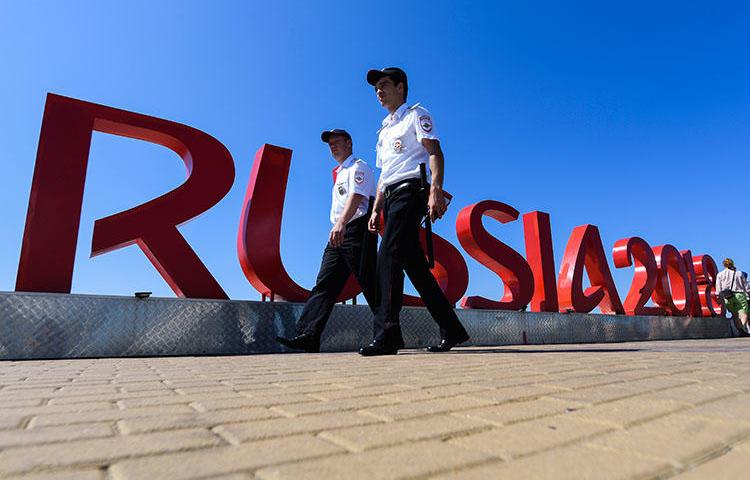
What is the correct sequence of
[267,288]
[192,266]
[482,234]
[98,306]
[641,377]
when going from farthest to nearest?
[482,234], [267,288], [192,266], [98,306], [641,377]

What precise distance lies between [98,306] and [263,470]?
133 inches

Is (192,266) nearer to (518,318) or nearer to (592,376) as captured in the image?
(592,376)

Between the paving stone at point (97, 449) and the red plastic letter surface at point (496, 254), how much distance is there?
5856 millimetres

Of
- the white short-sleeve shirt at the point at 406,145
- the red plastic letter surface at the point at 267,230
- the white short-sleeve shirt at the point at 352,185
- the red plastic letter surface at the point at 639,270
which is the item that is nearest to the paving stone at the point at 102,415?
the white short-sleeve shirt at the point at 406,145

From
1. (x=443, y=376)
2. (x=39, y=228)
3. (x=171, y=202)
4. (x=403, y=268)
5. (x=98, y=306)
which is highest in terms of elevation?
(x=171, y=202)

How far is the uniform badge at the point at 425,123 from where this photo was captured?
308cm

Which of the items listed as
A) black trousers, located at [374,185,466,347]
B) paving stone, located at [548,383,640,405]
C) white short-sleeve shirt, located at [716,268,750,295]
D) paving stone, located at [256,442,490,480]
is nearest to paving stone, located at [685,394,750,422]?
paving stone, located at [548,383,640,405]

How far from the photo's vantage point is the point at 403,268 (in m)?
3.09

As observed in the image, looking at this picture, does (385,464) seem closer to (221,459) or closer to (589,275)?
(221,459)

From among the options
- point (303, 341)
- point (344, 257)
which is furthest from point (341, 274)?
point (303, 341)

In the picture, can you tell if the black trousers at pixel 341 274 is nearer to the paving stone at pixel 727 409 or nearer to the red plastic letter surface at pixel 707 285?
the paving stone at pixel 727 409

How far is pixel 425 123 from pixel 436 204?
0.56 metres

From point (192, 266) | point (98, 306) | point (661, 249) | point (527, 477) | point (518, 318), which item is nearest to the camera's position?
point (527, 477)

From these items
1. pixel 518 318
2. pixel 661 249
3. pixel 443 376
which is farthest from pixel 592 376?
pixel 661 249
